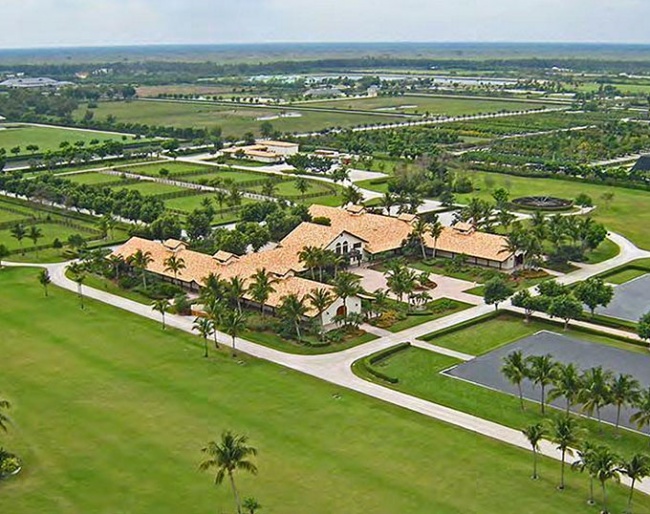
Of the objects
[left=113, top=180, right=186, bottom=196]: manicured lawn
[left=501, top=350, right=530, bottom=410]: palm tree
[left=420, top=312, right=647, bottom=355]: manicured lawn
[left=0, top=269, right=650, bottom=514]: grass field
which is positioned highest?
[left=501, top=350, right=530, bottom=410]: palm tree

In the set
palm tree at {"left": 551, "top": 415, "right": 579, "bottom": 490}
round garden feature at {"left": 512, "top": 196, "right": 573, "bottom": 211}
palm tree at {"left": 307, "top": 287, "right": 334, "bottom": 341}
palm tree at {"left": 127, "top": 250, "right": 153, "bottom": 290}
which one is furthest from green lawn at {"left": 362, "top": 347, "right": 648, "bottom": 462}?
round garden feature at {"left": 512, "top": 196, "right": 573, "bottom": 211}

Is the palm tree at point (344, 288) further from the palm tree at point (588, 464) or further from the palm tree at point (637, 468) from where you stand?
the palm tree at point (637, 468)

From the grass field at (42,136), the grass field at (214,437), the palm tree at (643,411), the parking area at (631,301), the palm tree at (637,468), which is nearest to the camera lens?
the palm tree at (637,468)

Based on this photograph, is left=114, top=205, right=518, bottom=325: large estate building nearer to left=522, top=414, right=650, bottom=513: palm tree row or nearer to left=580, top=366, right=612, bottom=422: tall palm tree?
left=580, top=366, right=612, bottom=422: tall palm tree

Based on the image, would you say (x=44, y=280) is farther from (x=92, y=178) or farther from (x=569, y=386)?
(x=92, y=178)

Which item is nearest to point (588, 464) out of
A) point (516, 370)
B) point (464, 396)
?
point (516, 370)

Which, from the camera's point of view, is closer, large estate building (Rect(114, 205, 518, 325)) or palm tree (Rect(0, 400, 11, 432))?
palm tree (Rect(0, 400, 11, 432))

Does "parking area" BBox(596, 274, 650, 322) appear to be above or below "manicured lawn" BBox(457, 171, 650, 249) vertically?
above

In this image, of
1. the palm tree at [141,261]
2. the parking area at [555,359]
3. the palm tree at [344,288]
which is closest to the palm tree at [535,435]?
the parking area at [555,359]
